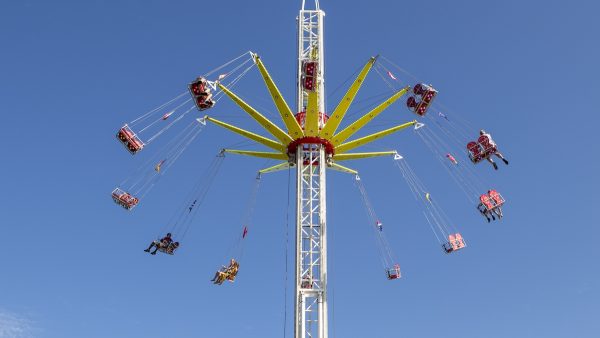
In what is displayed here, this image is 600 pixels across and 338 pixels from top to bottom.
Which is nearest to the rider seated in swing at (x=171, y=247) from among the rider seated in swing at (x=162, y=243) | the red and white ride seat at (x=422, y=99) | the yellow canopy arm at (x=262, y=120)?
the rider seated in swing at (x=162, y=243)

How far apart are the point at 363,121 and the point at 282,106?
4612 mm

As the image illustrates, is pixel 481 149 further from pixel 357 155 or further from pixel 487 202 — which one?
pixel 357 155

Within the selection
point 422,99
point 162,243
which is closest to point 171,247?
point 162,243

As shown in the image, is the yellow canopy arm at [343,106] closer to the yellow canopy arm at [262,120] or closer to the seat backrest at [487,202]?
the yellow canopy arm at [262,120]

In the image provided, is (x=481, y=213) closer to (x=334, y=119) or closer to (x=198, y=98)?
(x=334, y=119)

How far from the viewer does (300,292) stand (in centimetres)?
3850

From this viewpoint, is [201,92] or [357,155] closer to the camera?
[201,92]

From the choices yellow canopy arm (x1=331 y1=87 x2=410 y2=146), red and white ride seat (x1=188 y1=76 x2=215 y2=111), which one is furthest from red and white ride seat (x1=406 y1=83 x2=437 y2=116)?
red and white ride seat (x1=188 y1=76 x2=215 y2=111)

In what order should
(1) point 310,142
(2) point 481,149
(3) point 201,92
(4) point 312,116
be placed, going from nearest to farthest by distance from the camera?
(3) point 201,92
(4) point 312,116
(1) point 310,142
(2) point 481,149

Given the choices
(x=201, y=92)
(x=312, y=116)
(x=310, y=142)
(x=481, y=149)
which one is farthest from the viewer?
(x=481, y=149)

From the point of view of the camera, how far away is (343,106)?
41.0 metres

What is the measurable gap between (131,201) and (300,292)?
1270 centimetres

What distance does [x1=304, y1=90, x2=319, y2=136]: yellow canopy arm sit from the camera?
4003cm

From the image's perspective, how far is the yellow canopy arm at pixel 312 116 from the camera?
4003cm
